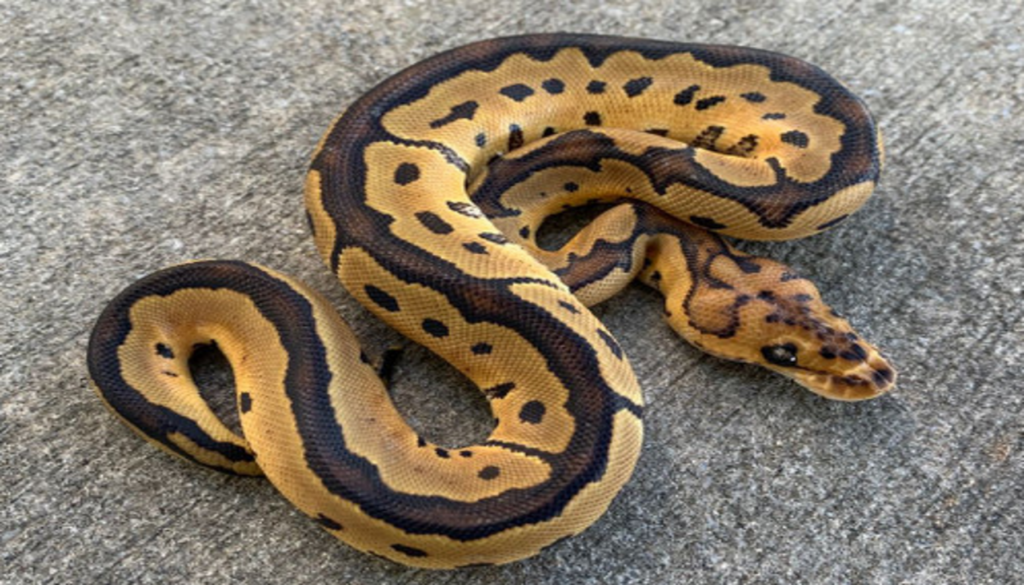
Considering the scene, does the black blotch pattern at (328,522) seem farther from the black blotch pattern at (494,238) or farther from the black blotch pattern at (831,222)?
the black blotch pattern at (831,222)

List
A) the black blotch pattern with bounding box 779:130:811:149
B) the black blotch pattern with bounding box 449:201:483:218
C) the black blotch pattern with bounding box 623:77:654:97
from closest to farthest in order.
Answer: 1. the black blotch pattern with bounding box 449:201:483:218
2. the black blotch pattern with bounding box 779:130:811:149
3. the black blotch pattern with bounding box 623:77:654:97

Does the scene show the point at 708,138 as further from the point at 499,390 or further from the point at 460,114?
the point at 499,390

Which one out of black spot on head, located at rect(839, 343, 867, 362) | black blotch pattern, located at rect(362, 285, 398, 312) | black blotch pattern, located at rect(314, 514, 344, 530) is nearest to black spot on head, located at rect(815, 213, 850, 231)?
black spot on head, located at rect(839, 343, 867, 362)

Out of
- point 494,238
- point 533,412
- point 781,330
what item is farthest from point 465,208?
point 781,330

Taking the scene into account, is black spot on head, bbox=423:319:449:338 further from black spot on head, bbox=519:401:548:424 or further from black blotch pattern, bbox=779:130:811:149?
black blotch pattern, bbox=779:130:811:149

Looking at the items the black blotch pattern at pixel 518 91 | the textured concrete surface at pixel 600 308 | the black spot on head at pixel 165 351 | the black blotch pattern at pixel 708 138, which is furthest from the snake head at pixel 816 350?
the black spot on head at pixel 165 351

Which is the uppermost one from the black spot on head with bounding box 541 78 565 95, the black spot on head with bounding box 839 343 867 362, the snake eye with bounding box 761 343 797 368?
the black spot on head with bounding box 541 78 565 95
